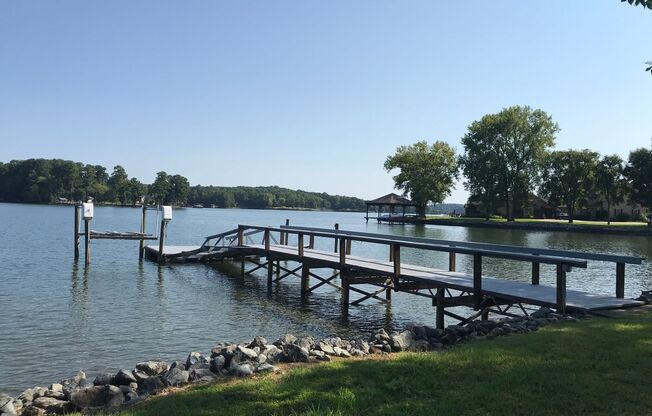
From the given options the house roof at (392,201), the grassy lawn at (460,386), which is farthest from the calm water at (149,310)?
the house roof at (392,201)

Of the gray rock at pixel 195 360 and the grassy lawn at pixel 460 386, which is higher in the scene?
the grassy lawn at pixel 460 386

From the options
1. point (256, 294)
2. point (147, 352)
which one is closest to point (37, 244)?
point (256, 294)

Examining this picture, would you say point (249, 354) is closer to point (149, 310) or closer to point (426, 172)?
point (149, 310)

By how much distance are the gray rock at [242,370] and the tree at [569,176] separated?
77.7 meters

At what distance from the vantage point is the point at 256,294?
1869 centimetres

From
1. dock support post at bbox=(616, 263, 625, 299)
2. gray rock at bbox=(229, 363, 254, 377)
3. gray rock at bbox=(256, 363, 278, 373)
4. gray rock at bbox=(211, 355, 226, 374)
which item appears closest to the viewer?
gray rock at bbox=(229, 363, 254, 377)

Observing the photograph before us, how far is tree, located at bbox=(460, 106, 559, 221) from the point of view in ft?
257

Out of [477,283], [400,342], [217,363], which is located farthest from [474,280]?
[217,363]

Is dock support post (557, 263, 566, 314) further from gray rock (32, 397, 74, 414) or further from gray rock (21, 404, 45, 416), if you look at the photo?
gray rock (21, 404, 45, 416)

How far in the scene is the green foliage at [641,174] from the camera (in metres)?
65.1

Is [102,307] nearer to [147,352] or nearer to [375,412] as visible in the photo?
[147,352]

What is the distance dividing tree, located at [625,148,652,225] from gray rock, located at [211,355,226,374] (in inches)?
2805

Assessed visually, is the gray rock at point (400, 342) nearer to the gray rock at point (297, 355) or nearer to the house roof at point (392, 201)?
the gray rock at point (297, 355)

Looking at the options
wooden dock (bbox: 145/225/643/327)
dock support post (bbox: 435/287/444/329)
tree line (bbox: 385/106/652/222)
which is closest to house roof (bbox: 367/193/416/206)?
tree line (bbox: 385/106/652/222)
